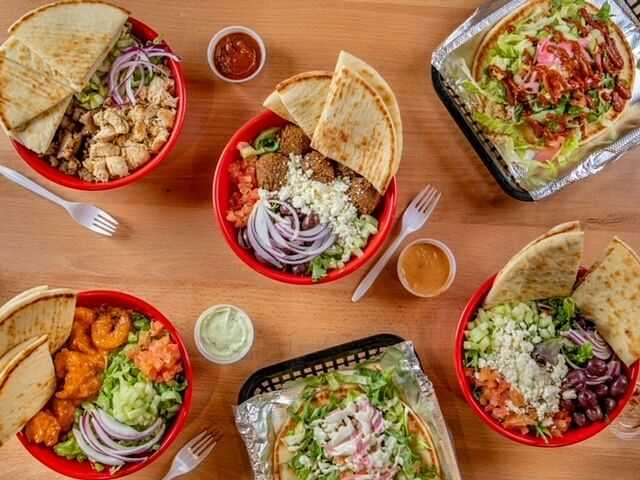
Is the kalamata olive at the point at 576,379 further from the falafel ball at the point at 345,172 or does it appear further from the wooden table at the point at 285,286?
the falafel ball at the point at 345,172

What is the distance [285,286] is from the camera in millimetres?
2979

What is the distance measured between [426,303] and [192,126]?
1.12 metres

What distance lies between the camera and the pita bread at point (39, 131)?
266 centimetres

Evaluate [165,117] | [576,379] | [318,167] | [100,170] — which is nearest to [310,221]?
[318,167]

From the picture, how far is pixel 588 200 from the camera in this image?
120 inches

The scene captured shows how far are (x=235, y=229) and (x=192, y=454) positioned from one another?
0.84m

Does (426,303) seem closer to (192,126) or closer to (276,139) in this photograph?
(276,139)

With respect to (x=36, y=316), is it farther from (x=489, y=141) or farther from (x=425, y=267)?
(x=489, y=141)

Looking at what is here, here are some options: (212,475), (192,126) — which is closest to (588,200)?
(192,126)

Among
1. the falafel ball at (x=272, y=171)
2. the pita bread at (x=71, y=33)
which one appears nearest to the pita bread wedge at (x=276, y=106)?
the falafel ball at (x=272, y=171)

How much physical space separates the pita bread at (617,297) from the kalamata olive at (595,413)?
19 centimetres

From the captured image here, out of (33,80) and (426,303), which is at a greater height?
(33,80)

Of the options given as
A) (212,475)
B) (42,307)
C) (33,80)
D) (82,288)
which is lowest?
(212,475)

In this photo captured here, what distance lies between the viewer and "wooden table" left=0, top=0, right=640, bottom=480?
296 centimetres
